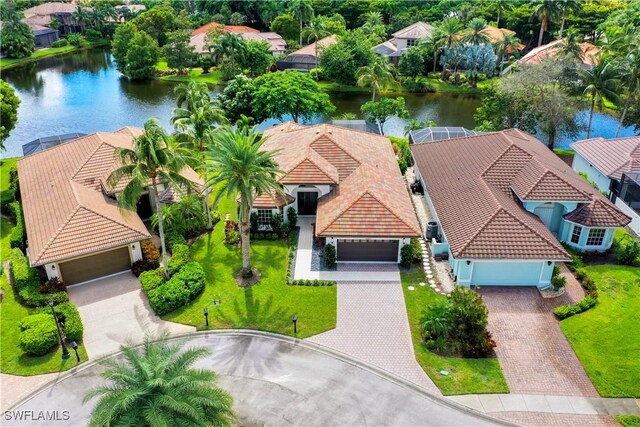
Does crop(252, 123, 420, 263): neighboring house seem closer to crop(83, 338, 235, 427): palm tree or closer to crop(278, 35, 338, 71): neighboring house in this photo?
crop(83, 338, 235, 427): palm tree

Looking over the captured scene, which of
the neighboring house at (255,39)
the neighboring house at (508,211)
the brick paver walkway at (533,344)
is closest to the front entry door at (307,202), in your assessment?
the neighboring house at (508,211)

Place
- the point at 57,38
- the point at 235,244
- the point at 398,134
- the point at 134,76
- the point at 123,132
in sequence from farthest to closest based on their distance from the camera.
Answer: the point at 57,38 < the point at 134,76 < the point at 398,134 < the point at 123,132 < the point at 235,244

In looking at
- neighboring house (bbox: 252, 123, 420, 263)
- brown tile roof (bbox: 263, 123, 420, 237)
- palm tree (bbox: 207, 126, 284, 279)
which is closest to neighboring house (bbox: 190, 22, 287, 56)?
brown tile roof (bbox: 263, 123, 420, 237)

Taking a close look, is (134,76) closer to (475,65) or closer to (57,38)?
(57,38)

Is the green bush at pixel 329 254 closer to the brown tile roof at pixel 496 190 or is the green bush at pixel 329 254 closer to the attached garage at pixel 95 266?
the brown tile roof at pixel 496 190

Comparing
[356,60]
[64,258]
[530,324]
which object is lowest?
[530,324]

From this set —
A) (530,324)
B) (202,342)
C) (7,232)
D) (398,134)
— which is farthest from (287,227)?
(398,134)
